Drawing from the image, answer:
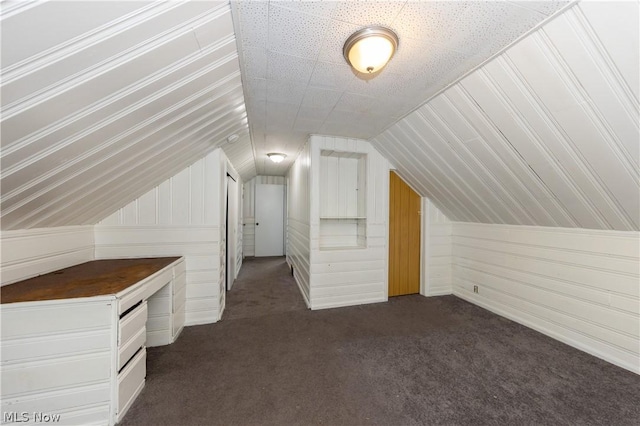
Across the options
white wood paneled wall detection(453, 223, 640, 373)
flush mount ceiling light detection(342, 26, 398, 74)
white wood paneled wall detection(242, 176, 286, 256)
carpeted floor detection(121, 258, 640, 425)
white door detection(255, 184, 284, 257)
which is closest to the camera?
flush mount ceiling light detection(342, 26, 398, 74)

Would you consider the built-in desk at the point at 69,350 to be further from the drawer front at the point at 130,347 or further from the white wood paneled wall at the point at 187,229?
the white wood paneled wall at the point at 187,229

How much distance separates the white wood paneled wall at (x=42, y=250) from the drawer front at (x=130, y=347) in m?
0.99

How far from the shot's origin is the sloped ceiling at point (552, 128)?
4.32 ft

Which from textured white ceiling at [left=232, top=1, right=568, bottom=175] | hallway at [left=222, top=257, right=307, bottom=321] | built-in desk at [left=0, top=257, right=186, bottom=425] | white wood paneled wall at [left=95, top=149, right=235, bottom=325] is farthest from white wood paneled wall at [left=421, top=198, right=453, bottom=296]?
built-in desk at [left=0, top=257, right=186, bottom=425]

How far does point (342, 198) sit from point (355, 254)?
3.25 ft

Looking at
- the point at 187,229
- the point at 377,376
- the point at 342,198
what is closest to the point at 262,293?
the point at 187,229

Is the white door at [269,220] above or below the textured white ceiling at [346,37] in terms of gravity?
below

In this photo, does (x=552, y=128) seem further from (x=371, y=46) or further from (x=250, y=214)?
(x=250, y=214)

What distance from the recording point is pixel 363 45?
4.77 feet

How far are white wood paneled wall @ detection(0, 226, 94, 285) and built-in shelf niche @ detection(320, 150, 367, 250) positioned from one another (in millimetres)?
2883

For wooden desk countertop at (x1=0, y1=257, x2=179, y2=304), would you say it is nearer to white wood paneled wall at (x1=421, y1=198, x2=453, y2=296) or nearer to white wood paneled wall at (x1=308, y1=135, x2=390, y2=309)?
white wood paneled wall at (x1=308, y1=135, x2=390, y2=309)

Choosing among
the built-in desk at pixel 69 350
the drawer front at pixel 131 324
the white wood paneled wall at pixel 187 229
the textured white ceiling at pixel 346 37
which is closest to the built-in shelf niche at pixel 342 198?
the textured white ceiling at pixel 346 37

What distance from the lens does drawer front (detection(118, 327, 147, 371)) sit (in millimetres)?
1514

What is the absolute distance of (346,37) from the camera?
1.51 m
